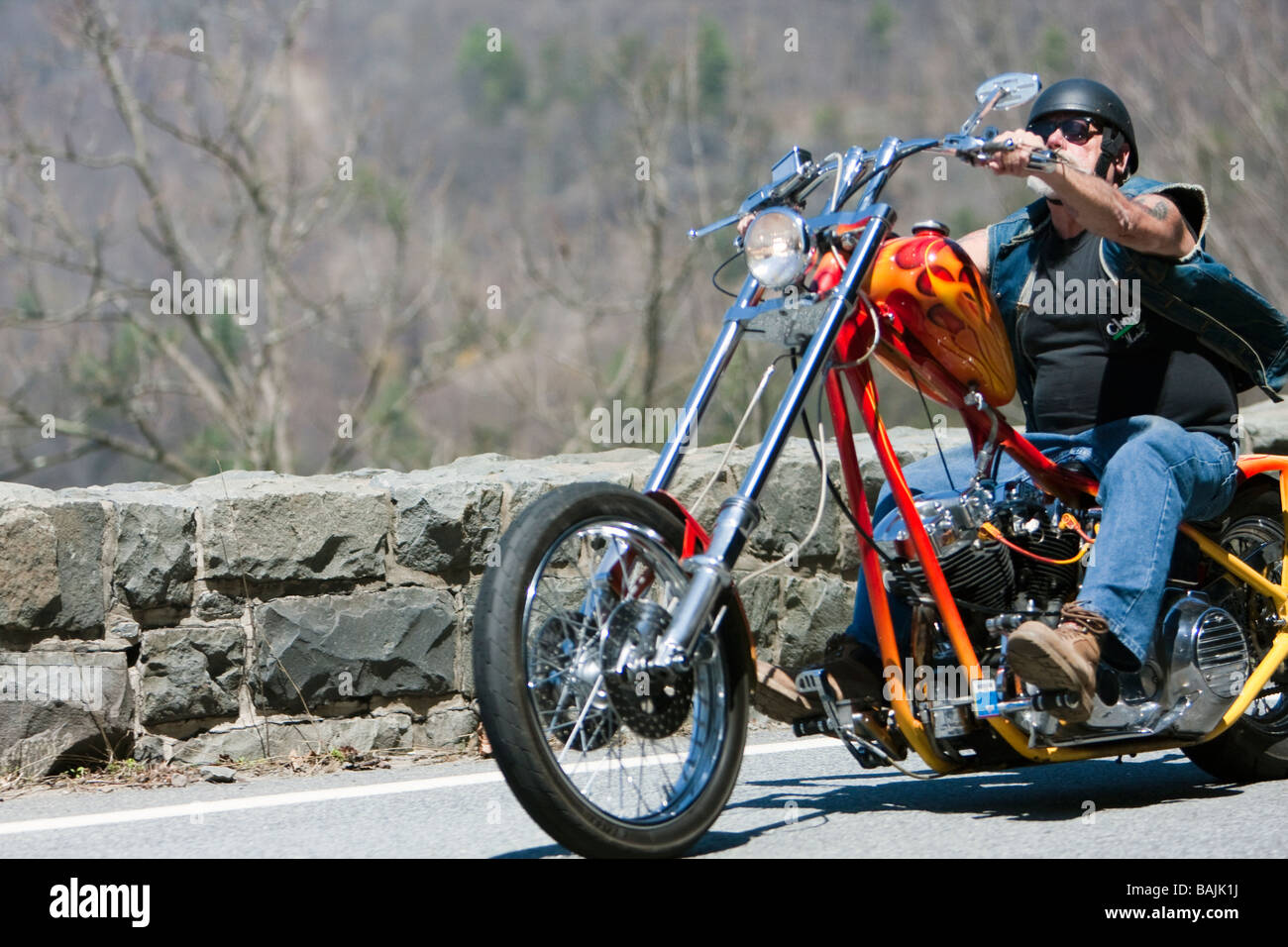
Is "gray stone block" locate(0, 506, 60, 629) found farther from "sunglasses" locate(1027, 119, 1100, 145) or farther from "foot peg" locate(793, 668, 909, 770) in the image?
"sunglasses" locate(1027, 119, 1100, 145)

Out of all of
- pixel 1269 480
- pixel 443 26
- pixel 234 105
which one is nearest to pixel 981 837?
pixel 1269 480

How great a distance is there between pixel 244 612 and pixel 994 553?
7.56ft

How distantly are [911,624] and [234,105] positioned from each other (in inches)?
910

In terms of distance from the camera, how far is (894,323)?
3570 millimetres

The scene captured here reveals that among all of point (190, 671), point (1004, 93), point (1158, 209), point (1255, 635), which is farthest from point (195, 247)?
point (1004, 93)

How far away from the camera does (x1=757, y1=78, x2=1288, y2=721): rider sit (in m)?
3.67

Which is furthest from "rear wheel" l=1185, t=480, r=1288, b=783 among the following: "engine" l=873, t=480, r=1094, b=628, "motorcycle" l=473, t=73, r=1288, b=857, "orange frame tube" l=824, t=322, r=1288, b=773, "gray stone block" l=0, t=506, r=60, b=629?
"gray stone block" l=0, t=506, r=60, b=629

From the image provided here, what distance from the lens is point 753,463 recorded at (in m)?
3.36

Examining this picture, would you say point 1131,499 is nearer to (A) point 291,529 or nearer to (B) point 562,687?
(B) point 562,687

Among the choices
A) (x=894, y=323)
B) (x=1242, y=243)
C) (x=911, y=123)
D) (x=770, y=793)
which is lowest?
(x=770, y=793)

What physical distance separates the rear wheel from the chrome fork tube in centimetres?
159

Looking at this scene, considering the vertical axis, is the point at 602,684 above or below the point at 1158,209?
below

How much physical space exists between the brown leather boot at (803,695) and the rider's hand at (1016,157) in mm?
1169

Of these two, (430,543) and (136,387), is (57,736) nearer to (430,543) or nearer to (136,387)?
(430,543)
